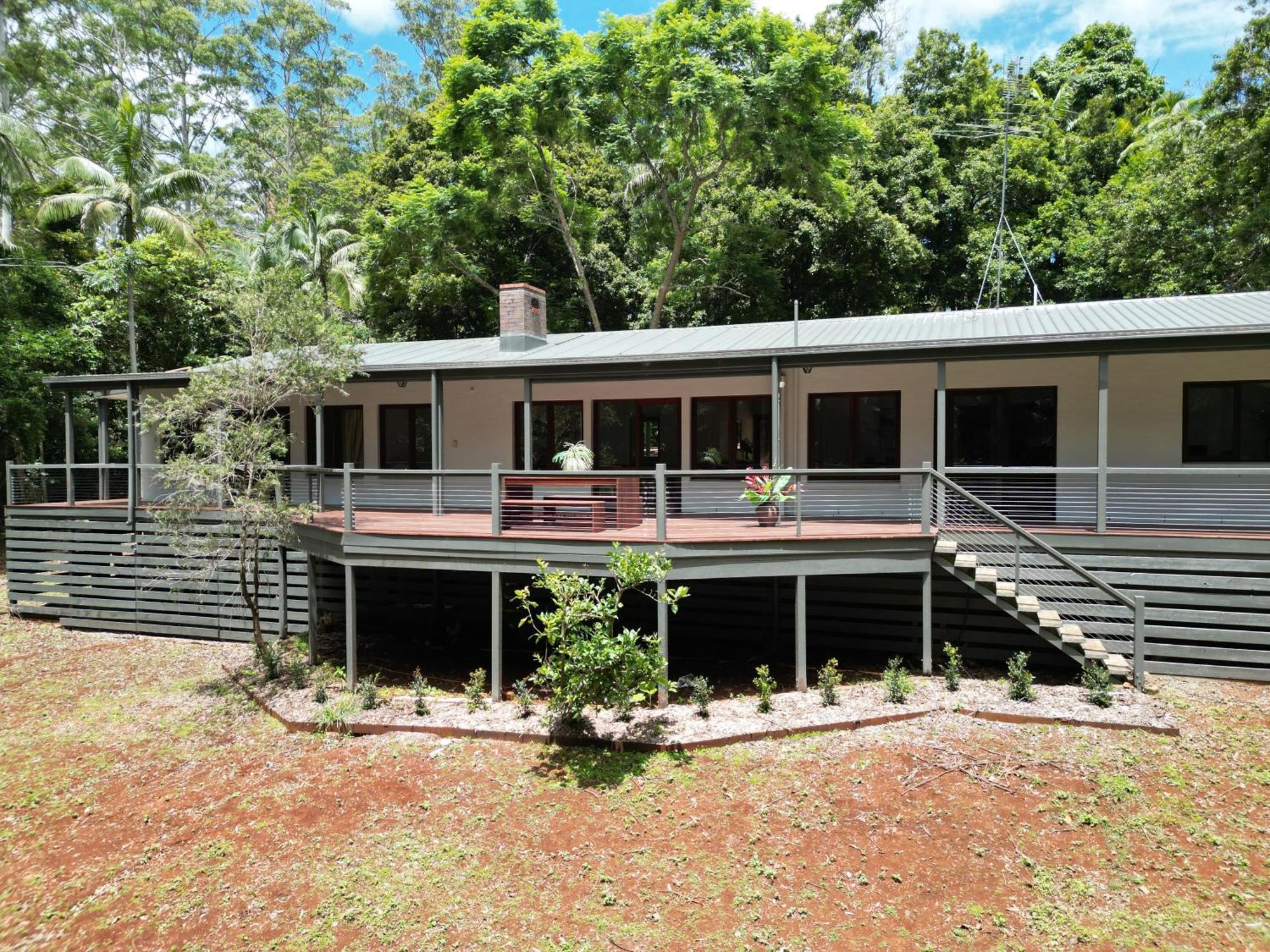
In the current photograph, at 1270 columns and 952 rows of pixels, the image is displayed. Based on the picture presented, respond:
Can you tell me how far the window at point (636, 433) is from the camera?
13367 millimetres

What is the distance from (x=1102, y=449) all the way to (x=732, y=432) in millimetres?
5711

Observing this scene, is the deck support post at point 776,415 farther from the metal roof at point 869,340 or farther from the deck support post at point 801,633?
the deck support post at point 801,633

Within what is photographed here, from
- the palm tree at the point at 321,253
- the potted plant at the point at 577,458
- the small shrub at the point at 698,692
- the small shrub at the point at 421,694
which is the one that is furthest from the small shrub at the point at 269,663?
the palm tree at the point at 321,253

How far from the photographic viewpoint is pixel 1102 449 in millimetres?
8969

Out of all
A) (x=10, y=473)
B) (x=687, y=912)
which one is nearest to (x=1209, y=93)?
(x=687, y=912)

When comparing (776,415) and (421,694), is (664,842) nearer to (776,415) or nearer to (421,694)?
(421,694)

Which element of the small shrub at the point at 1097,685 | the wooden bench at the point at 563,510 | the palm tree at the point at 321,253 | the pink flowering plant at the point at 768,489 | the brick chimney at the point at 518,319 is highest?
the palm tree at the point at 321,253

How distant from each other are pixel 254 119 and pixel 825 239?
36914 millimetres

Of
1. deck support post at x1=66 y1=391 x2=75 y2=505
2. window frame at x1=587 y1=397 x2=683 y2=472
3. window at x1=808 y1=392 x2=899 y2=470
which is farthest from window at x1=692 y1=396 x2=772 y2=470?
deck support post at x1=66 y1=391 x2=75 y2=505

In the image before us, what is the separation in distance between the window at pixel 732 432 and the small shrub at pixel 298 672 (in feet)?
23.4

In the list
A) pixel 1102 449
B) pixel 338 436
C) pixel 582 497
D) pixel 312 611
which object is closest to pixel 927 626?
pixel 1102 449

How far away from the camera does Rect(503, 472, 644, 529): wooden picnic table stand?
922 centimetres

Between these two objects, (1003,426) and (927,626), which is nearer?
(927,626)

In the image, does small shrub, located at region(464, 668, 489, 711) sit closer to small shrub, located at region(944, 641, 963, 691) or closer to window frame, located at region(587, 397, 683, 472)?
window frame, located at region(587, 397, 683, 472)
